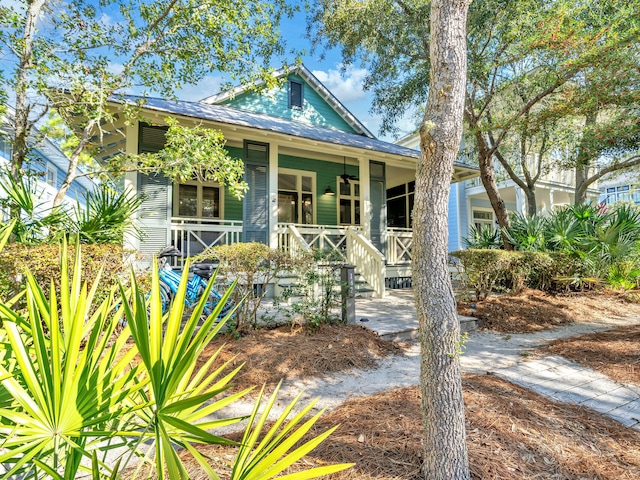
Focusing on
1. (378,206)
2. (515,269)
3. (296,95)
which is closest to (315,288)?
(515,269)

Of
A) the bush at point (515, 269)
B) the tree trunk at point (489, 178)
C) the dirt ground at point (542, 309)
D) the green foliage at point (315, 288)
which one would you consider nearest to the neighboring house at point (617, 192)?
the tree trunk at point (489, 178)

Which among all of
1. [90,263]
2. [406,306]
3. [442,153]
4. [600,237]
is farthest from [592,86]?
[90,263]

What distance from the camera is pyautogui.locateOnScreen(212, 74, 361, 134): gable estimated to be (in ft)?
35.7

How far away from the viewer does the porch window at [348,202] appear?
39.0 feet

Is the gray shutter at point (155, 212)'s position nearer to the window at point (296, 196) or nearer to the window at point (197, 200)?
the window at point (197, 200)

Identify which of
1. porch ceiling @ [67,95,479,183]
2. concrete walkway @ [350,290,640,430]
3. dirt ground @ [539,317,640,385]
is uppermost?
porch ceiling @ [67,95,479,183]

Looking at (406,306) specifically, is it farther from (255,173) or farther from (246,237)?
(255,173)

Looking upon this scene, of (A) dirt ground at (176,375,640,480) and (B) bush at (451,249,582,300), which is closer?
(A) dirt ground at (176,375,640,480)

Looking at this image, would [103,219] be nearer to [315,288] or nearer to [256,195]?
[315,288]

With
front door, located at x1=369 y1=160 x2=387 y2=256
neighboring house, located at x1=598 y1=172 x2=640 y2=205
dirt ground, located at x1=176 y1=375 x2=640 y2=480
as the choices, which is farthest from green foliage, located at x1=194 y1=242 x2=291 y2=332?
neighboring house, located at x1=598 y1=172 x2=640 y2=205

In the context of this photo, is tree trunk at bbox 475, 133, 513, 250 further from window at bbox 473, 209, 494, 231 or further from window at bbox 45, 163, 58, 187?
window at bbox 45, 163, 58, 187

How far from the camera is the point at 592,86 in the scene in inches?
284

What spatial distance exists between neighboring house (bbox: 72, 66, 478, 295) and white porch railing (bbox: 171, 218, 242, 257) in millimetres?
24

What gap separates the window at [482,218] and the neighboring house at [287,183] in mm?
6844
